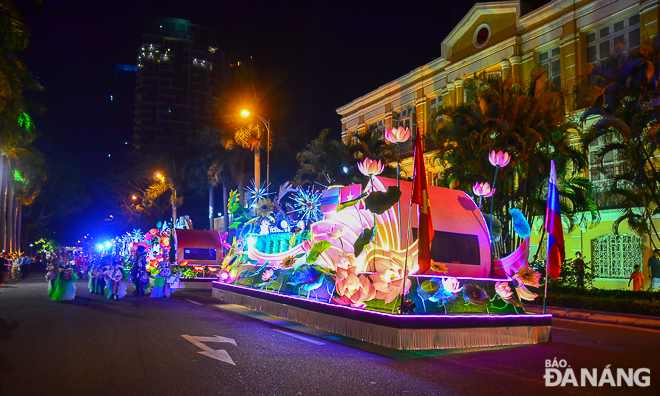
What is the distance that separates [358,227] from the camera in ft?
40.1

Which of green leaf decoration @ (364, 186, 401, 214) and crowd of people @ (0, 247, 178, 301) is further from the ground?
green leaf decoration @ (364, 186, 401, 214)

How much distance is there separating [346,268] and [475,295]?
2456 millimetres

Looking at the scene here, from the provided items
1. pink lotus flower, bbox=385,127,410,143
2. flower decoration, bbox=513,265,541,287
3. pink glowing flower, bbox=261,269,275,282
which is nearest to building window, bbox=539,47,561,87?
pink glowing flower, bbox=261,269,275,282

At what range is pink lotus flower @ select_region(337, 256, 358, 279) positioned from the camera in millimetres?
10177

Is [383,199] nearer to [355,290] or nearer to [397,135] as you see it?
[397,135]

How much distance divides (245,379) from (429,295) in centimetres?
374

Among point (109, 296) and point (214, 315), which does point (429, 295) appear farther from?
point (109, 296)

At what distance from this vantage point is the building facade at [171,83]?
9856 cm

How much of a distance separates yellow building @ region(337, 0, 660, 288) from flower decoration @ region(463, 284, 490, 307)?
49.7 ft

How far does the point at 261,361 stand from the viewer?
7.77 metres

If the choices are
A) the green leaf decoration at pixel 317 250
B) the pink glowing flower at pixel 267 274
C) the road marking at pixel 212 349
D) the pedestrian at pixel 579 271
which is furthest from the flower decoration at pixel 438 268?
the pedestrian at pixel 579 271

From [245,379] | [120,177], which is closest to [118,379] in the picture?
[245,379]

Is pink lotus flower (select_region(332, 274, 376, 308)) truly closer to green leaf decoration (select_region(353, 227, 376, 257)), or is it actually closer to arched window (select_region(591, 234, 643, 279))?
green leaf decoration (select_region(353, 227, 376, 257))

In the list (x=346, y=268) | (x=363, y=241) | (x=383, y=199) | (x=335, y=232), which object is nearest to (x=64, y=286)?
(x=335, y=232)
